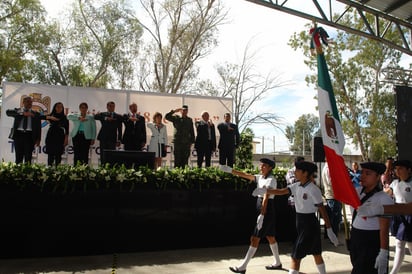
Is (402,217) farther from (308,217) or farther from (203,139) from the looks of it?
(203,139)

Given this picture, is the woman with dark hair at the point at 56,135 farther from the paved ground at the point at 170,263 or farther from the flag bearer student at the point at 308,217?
the flag bearer student at the point at 308,217

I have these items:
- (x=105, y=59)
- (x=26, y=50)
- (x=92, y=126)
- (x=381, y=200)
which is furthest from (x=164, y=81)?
(x=381, y=200)

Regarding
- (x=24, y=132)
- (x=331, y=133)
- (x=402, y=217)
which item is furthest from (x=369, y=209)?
(x=24, y=132)

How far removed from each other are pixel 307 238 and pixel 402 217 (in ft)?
5.56

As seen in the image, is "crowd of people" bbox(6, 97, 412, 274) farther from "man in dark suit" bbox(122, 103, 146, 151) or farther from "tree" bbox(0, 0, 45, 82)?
"tree" bbox(0, 0, 45, 82)

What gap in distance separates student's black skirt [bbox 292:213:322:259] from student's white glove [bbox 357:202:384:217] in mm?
1196

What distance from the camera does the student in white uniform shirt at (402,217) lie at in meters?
5.56

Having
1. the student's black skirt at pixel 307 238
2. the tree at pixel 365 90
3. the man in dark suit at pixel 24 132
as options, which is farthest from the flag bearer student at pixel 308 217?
the tree at pixel 365 90

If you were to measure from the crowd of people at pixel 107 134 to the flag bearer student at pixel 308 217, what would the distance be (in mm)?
4349

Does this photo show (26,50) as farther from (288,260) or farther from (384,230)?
(384,230)

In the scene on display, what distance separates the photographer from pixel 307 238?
492 centimetres

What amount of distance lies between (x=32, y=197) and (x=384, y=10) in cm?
991

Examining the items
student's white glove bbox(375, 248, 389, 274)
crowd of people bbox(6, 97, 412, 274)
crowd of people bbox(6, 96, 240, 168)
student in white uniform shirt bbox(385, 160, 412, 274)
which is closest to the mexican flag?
crowd of people bbox(6, 97, 412, 274)

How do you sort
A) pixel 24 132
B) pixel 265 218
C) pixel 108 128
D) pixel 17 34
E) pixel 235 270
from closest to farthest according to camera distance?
pixel 235 270
pixel 265 218
pixel 24 132
pixel 108 128
pixel 17 34
